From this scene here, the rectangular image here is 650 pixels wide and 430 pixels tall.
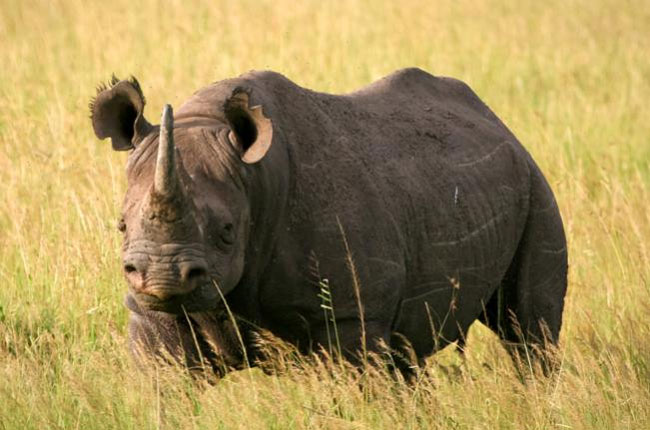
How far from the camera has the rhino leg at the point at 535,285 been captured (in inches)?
280

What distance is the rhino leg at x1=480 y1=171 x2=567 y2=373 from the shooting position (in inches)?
280

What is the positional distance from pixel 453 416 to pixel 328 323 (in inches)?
23.9

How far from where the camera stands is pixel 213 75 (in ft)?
40.9

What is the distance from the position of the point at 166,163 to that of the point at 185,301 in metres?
0.48

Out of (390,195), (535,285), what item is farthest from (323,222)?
(535,285)

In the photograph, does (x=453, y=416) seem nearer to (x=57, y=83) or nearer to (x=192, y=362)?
(x=192, y=362)

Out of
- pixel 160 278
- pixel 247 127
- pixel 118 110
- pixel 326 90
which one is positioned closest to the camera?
pixel 160 278

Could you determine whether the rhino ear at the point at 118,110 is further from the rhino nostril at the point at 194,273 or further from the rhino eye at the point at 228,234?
the rhino nostril at the point at 194,273

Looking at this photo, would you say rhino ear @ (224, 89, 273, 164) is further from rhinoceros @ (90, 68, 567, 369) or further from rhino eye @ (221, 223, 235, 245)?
rhino eye @ (221, 223, 235, 245)

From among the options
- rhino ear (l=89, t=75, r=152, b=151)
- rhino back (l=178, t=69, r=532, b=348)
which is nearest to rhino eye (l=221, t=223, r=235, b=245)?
rhino back (l=178, t=69, r=532, b=348)

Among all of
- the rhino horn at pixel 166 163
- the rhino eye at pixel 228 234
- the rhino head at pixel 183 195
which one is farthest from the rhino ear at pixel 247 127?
the rhino horn at pixel 166 163

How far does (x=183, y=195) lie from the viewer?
5066 millimetres

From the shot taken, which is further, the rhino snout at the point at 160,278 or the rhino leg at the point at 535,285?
the rhino leg at the point at 535,285

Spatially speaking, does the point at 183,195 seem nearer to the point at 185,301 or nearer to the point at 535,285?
the point at 185,301
